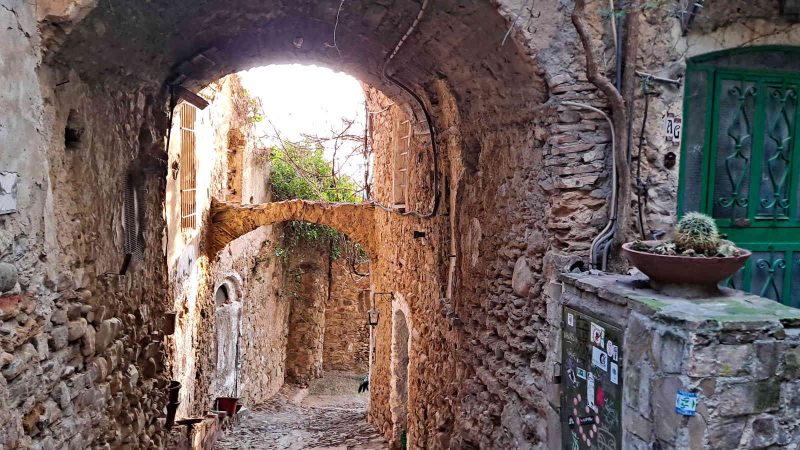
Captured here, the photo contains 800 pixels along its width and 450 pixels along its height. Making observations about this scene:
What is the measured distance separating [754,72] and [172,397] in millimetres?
5110

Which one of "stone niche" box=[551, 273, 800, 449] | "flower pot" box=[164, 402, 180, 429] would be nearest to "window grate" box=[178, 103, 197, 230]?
"flower pot" box=[164, 402, 180, 429]

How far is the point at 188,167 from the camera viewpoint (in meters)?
7.82

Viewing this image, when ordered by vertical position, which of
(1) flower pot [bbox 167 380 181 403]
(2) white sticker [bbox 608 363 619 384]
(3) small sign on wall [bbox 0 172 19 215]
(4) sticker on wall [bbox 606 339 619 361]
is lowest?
(1) flower pot [bbox 167 380 181 403]

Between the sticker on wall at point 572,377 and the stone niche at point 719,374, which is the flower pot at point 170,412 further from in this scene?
the stone niche at point 719,374

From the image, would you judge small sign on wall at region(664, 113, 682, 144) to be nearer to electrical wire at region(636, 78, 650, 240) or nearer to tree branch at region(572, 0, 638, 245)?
electrical wire at region(636, 78, 650, 240)

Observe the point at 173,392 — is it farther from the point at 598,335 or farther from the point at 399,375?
the point at 598,335

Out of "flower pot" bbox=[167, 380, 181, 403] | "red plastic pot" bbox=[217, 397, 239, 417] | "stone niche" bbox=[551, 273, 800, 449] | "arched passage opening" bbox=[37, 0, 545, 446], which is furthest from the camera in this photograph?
"red plastic pot" bbox=[217, 397, 239, 417]

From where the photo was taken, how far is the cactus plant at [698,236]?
9.45 ft

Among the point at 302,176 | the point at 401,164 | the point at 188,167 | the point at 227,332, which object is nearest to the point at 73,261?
the point at 188,167

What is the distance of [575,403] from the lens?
346 centimetres

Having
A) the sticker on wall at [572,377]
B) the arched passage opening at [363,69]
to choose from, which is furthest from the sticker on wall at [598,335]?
the arched passage opening at [363,69]

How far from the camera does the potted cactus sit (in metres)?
2.81

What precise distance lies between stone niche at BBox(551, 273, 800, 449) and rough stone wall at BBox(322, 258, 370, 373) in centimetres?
1215

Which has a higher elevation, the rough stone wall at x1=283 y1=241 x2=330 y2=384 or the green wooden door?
the green wooden door
